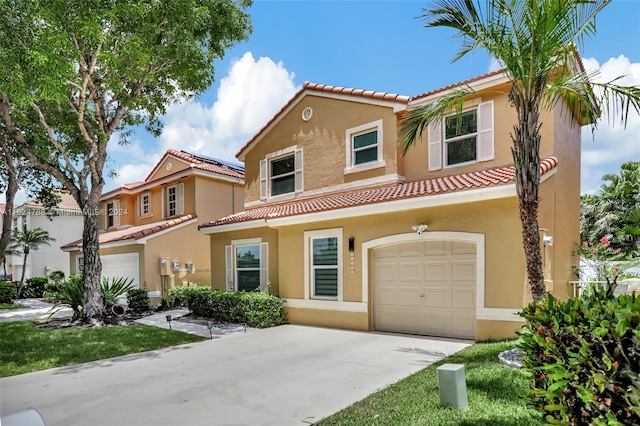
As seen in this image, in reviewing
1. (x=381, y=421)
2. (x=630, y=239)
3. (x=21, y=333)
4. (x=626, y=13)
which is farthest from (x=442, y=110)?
(x=630, y=239)

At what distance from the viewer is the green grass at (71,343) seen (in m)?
8.31

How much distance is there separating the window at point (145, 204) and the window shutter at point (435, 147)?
17.0 meters

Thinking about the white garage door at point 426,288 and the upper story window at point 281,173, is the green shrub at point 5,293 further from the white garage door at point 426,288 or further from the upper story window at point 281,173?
the white garage door at point 426,288

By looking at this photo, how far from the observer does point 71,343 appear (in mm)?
9945

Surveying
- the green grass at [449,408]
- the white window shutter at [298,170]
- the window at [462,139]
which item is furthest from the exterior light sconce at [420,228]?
the white window shutter at [298,170]

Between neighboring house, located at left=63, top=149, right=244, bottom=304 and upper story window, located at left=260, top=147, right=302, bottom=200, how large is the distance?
4878mm

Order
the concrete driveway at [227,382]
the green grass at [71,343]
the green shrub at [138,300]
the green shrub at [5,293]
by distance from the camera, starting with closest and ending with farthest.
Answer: the concrete driveway at [227,382] < the green grass at [71,343] < the green shrub at [138,300] < the green shrub at [5,293]

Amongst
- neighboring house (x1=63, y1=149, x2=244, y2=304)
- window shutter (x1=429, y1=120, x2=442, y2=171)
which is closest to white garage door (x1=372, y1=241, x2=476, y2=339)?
window shutter (x1=429, y1=120, x2=442, y2=171)

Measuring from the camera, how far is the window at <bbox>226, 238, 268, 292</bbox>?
45.7 feet

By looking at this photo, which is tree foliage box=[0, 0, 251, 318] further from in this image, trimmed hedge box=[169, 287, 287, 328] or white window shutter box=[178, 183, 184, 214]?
white window shutter box=[178, 183, 184, 214]

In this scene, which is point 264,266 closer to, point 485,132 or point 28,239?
point 485,132

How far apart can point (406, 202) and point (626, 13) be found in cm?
552

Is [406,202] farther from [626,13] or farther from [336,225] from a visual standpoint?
[626,13]

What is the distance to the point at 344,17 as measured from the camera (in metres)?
10.6
